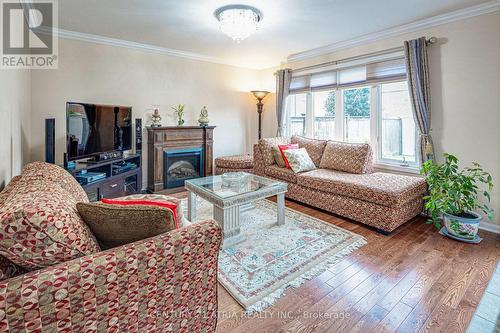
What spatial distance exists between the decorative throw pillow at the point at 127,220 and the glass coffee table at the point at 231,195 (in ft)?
4.15

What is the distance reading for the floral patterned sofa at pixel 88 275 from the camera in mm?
855

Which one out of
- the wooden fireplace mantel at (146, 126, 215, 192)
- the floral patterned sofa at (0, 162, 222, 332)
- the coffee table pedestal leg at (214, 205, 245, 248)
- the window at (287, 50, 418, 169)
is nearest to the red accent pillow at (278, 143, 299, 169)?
the window at (287, 50, 418, 169)

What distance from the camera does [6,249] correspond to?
2.86 ft

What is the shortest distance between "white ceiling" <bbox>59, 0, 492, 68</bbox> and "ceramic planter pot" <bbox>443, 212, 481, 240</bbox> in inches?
88.8

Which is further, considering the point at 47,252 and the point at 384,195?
the point at 384,195

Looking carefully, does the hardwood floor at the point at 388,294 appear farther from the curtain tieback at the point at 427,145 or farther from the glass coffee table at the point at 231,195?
the curtain tieback at the point at 427,145

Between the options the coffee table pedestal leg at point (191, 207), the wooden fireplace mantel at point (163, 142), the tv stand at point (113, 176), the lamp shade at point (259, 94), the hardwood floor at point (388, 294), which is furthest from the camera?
the lamp shade at point (259, 94)

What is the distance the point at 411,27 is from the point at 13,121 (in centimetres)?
455

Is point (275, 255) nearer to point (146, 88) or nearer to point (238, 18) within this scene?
point (238, 18)

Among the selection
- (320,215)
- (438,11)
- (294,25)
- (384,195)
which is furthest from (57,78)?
(438,11)

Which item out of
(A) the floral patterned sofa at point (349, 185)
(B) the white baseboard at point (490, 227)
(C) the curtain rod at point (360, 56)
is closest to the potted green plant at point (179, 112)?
(A) the floral patterned sofa at point (349, 185)

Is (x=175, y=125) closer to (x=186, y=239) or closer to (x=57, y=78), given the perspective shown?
(x=57, y=78)

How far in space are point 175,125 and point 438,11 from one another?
4.07 m

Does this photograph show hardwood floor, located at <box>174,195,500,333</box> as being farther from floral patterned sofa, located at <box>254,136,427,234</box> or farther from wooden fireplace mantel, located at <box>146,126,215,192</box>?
wooden fireplace mantel, located at <box>146,126,215,192</box>
